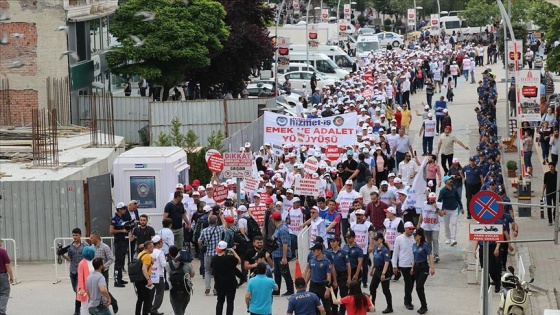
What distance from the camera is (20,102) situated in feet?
131

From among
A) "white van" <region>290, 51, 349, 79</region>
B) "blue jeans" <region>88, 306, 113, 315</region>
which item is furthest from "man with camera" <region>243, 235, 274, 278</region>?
"white van" <region>290, 51, 349, 79</region>

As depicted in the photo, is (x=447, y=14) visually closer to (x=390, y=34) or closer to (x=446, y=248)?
(x=390, y=34)

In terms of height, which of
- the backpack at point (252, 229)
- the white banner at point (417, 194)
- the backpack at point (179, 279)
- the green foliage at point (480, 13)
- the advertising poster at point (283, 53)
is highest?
the green foliage at point (480, 13)

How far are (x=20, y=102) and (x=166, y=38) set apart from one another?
659cm

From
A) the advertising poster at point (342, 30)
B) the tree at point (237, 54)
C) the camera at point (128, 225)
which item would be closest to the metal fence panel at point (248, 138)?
the tree at point (237, 54)

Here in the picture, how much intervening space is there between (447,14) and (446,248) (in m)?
80.1

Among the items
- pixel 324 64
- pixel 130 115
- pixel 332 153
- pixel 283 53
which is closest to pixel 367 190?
Answer: pixel 332 153

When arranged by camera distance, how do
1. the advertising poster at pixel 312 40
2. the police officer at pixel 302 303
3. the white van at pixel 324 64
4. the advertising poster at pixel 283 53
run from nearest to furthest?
the police officer at pixel 302 303 → the advertising poster at pixel 283 53 → the advertising poster at pixel 312 40 → the white van at pixel 324 64

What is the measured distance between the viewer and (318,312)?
58.5 feet

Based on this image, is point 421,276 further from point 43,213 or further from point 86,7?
point 86,7

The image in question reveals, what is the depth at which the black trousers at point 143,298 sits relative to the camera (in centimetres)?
2000

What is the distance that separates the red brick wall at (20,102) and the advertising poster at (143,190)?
13.9 metres

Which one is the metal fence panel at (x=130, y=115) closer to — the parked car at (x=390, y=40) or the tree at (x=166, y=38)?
the tree at (x=166, y=38)

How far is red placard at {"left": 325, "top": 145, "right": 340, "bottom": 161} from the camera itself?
3072cm
